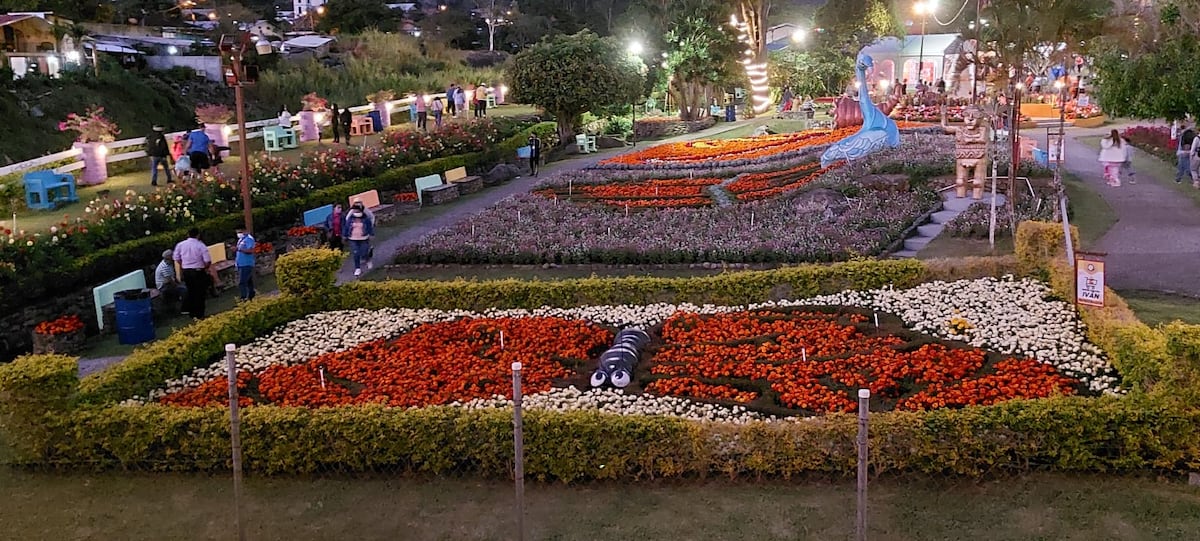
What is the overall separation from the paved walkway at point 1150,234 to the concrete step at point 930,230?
8.22 ft

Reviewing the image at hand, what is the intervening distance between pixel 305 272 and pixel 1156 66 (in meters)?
13.1

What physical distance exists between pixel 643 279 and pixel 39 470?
23.3ft

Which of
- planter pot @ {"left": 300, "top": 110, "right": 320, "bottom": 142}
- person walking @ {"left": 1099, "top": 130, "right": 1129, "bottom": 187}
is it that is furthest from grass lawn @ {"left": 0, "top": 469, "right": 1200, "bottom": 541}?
planter pot @ {"left": 300, "top": 110, "right": 320, "bottom": 142}

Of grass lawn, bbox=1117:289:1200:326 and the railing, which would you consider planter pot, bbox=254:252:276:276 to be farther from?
grass lawn, bbox=1117:289:1200:326

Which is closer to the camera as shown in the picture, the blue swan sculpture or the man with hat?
the man with hat

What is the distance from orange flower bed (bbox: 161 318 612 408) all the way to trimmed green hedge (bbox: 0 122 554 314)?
5.47 m

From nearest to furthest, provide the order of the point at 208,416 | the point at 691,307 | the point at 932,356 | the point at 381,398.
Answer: the point at 208,416, the point at 381,398, the point at 932,356, the point at 691,307

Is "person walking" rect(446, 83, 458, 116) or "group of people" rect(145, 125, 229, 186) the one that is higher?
"person walking" rect(446, 83, 458, 116)

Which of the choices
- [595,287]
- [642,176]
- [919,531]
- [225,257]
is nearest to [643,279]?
[595,287]

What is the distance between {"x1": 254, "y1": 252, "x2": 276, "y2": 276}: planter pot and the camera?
16859 mm

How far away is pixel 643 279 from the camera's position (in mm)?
12695

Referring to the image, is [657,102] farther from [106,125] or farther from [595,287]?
[595,287]

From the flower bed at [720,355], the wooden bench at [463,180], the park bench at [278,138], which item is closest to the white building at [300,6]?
the park bench at [278,138]

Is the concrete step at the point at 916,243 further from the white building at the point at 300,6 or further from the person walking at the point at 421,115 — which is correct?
the white building at the point at 300,6
